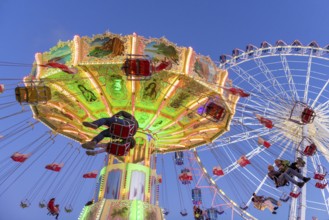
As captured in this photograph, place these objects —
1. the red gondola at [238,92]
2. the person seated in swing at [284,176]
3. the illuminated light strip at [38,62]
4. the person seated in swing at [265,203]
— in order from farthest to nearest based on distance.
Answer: the person seated in swing at [265,203] < the person seated in swing at [284,176] < the red gondola at [238,92] < the illuminated light strip at [38,62]

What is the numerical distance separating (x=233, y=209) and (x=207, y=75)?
903 cm

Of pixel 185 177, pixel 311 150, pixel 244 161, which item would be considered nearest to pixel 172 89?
pixel 311 150

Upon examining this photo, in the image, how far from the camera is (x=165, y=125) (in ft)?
44.9

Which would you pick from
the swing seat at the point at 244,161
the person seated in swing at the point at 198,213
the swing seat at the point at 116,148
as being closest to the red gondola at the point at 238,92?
the swing seat at the point at 116,148

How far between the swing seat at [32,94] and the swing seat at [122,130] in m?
1.87

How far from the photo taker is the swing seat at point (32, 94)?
377 inches

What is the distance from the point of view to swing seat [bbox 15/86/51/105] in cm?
957

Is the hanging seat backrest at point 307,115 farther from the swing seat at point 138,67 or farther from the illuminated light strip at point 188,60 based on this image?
the swing seat at point 138,67

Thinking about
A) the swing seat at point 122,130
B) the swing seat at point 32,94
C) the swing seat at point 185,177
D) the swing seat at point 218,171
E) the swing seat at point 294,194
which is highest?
the swing seat at point 185,177

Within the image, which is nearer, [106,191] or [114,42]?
[114,42]

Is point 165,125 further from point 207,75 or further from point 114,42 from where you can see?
point 114,42

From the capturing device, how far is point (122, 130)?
403 inches

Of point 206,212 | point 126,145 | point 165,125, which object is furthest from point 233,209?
point 126,145

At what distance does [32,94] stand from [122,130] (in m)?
2.46
